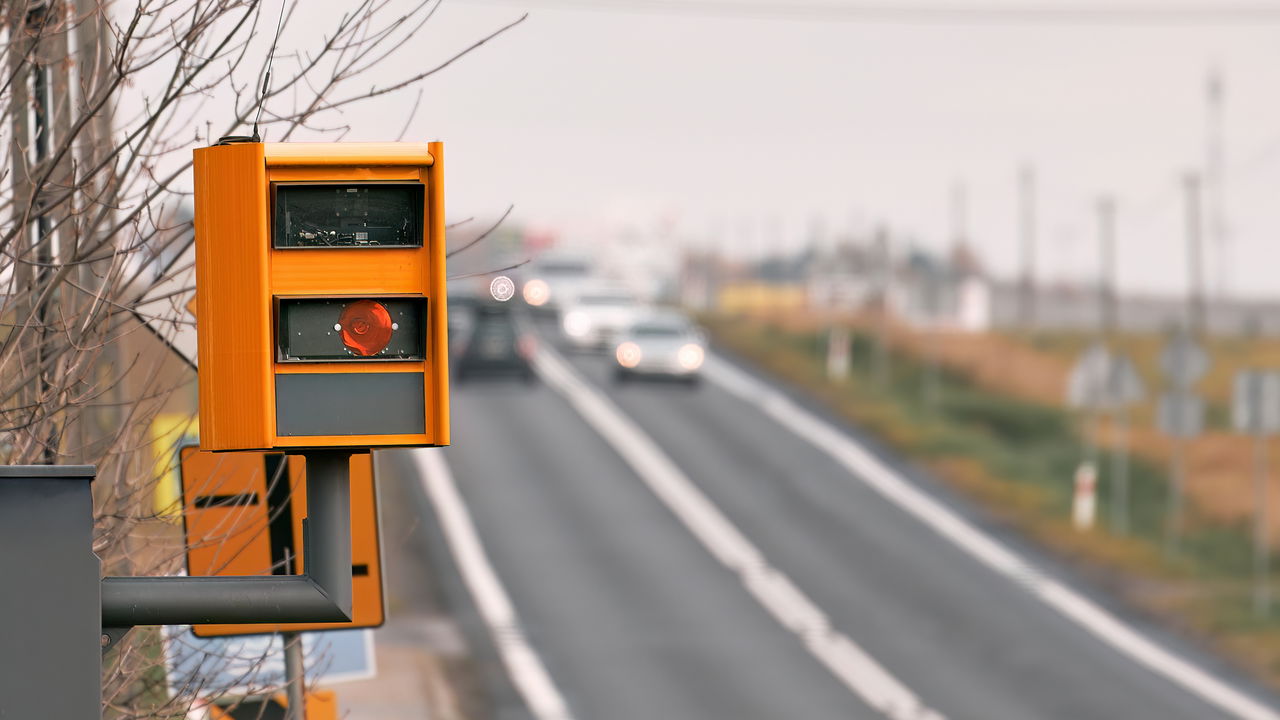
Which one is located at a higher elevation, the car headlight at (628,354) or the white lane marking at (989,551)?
the car headlight at (628,354)

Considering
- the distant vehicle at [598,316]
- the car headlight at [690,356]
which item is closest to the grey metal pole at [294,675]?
the car headlight at [690,356]

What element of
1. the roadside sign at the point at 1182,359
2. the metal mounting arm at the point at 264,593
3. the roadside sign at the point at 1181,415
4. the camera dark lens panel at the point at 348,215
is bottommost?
the roadside sign at the point at 1181,415

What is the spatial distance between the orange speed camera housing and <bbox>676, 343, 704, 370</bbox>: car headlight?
39.3 m

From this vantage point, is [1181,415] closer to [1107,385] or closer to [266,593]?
[1107,385]

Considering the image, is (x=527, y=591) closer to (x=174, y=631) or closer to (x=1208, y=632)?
(x=1208, y=632)

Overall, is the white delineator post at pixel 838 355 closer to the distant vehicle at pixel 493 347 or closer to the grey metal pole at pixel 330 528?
the distant vehicle at pixel 493 347

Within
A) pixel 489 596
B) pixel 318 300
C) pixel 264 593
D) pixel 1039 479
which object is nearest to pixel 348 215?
pixel 318 300

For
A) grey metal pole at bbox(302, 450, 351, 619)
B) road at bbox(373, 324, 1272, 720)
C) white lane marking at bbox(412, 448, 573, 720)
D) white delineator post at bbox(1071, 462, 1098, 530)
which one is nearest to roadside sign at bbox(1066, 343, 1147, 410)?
white delineator post at bbox(1071, 462, 1098, 530)

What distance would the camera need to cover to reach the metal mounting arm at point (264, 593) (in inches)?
183

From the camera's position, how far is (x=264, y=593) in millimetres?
4730

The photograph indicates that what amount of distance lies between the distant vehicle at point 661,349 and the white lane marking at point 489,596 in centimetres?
853

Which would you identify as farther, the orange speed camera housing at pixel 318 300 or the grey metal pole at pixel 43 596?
the grey metal pole at pixel 43 596

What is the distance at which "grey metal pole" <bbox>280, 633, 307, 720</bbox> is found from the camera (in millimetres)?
7008

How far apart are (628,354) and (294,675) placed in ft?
122
